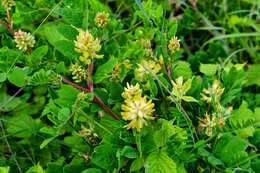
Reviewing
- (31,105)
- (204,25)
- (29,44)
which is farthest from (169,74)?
(204,25)

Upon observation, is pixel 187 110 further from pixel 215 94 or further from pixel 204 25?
pixel 204 25

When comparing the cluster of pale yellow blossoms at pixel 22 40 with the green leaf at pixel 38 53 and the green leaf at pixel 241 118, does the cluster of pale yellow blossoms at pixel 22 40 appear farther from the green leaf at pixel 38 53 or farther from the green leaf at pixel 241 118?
the green leaf at pixel 241 118

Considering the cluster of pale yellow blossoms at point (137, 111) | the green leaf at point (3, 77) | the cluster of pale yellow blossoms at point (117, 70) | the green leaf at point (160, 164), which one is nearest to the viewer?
the cluster of pale yellow blossoms at point (137, 111)

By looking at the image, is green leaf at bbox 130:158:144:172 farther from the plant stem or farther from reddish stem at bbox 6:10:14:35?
reddish stem at bbox 6:10:14:35

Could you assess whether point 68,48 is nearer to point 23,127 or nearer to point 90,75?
point 90,75

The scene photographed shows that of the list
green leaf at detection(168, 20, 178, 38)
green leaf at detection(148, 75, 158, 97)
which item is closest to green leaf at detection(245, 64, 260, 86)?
green leaf at detection(168, 20, 178, 38)

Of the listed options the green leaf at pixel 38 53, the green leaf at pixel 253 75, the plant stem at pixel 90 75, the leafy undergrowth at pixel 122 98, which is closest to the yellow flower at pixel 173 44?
the leafy undergrowth at pixel 122 98
